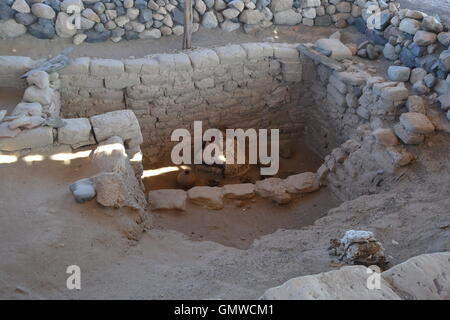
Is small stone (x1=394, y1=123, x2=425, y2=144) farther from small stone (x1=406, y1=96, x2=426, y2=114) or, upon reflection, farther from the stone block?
the stone block

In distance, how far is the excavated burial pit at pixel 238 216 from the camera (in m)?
5.63

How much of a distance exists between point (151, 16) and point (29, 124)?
3.32 metres

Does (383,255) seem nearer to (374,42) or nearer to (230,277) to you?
(230,277)

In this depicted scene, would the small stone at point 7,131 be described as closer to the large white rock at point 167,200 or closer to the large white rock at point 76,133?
the large white rock at point 76,133

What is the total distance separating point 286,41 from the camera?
26.1ft

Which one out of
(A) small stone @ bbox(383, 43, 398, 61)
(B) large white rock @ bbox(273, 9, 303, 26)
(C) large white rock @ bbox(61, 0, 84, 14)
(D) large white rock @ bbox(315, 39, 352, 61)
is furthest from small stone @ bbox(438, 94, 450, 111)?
(C) large white rock @ bbox(61, 0, 84, 14)

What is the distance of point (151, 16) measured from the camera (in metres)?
7.43

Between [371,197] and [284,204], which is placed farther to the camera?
[284,204]

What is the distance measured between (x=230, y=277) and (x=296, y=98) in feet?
15.8

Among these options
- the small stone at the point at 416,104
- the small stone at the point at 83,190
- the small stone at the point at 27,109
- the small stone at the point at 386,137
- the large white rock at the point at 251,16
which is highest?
the large white rock at the point at 251,16

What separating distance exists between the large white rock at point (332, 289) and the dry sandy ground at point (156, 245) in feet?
2.08

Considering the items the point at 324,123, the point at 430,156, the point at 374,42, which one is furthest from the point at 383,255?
the point at 374,42

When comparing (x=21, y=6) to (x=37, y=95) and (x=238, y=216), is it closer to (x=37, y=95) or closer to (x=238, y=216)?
(x=37, y=95)

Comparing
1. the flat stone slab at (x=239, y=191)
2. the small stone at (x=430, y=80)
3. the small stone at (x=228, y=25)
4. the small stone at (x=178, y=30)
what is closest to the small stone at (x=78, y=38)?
the small stone at (x=178, y=30)
